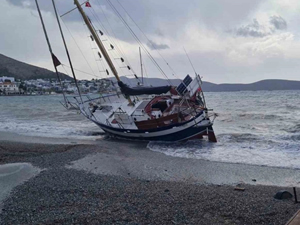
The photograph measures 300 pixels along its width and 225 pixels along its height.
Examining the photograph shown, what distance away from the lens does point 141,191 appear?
8734 mm

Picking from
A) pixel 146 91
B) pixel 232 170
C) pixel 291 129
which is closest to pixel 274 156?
pixel 232 170

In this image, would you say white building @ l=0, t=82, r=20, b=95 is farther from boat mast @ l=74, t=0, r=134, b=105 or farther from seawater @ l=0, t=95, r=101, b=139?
boat mast @ l=74, t=0, r=134, b=105

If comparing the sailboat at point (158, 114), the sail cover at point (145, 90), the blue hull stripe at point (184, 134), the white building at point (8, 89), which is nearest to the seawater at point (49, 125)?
the sailboat at point (158, 114)

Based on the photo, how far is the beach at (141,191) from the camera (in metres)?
6.69

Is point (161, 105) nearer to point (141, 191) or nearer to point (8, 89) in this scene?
point (141, 191)

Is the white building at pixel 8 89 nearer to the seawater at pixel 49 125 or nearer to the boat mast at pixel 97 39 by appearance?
the seawater at pixel 49 125

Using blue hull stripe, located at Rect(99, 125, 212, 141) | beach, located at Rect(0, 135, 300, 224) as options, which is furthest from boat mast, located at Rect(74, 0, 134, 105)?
beach, located at Rect(0, 135, 300, 224)

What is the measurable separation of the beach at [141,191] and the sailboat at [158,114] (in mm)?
3572

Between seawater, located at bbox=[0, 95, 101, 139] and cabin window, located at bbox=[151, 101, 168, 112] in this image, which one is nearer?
cabin window, located at bbox=[151, 101, 168, 112]

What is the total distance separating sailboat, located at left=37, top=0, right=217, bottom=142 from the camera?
59.3ft

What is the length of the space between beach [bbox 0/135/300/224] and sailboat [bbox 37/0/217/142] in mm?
3572

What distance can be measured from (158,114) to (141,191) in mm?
11120

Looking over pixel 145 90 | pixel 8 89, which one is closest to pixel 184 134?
pixel 145 90

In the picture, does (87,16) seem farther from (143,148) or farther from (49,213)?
(49,213)
